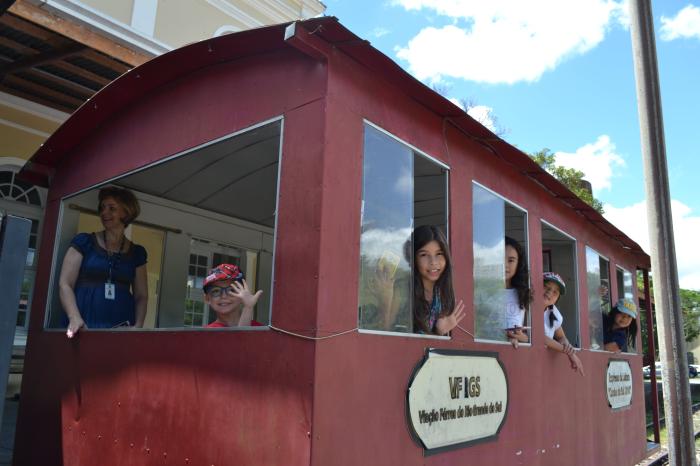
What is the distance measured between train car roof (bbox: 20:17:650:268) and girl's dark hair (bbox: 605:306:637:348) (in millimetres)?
2626

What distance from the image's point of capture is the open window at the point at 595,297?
6.81 metres

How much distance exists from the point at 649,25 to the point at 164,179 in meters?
4.26

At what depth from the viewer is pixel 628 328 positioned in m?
8.15

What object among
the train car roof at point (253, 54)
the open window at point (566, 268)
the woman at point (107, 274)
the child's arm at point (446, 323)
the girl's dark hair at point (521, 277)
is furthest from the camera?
the open window at point (566, 268)

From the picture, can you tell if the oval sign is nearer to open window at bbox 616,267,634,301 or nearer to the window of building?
open window at bbox 616,267,634,301

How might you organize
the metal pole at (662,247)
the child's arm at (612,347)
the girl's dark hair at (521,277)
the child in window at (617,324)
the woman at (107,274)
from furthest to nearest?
the child in window at (617,324), the child's arm at (612,347), the girl's dark hair at (521,277), the woman at (107,274), the metal pole at (662,247)

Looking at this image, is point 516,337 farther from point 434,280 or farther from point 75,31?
point 75,31

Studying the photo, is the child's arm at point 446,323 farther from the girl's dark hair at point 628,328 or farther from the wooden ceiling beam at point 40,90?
the wooden ceiling beam at point 40,90

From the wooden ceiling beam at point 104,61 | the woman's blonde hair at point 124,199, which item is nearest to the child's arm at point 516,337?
the woman's blonde hair at point 124,199

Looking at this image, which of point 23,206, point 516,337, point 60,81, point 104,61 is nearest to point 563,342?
point 516,337

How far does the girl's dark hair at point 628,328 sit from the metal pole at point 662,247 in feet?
12.3

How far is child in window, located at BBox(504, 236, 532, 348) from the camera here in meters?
4.86

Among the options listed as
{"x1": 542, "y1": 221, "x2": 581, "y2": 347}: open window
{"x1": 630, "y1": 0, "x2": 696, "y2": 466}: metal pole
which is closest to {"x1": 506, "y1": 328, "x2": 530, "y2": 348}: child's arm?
{"x1": 630, "y1": 0, "x2": 696, "y2": 466}: metal pole

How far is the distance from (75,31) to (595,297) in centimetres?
630
